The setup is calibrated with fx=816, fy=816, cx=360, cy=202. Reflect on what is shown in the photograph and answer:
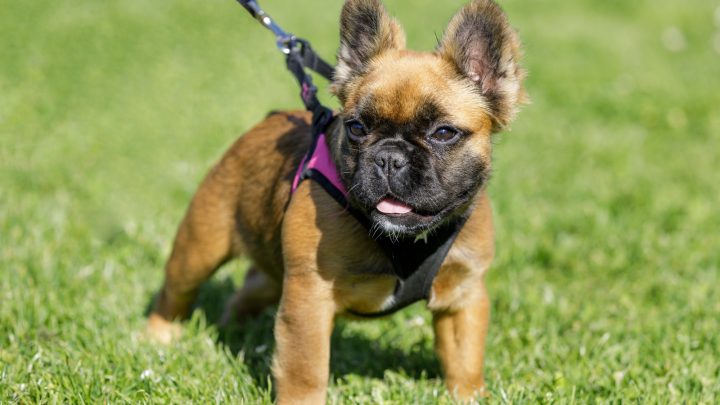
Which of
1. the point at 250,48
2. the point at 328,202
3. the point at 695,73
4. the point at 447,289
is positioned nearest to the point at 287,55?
the point at 328,202

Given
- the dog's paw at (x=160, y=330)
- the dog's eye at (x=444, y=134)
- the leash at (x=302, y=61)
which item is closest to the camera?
the dog's eye at (x=444, y=134)

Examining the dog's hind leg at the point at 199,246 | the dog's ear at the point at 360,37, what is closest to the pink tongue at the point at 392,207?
the dog's ear at the point at 360,37

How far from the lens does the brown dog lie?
11.9 ft

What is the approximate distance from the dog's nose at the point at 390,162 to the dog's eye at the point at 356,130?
21cm

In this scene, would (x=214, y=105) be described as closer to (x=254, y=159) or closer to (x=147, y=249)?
(x=147, y=249)

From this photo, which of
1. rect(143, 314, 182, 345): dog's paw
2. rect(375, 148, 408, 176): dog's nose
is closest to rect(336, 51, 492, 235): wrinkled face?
rect(375, 148, 408, 176): dog's nose

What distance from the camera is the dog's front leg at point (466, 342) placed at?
4.27m

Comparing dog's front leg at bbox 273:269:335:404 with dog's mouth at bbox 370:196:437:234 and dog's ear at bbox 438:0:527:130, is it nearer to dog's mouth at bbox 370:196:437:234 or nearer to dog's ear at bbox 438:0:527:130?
dog's mouth at bbox 370:196:437:234

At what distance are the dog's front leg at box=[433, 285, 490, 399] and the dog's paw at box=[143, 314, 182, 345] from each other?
69.4 inches

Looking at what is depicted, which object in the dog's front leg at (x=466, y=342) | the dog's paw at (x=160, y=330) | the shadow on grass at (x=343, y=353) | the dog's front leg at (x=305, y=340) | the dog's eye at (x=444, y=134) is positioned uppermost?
the dog's eye at (x=444, y=134)

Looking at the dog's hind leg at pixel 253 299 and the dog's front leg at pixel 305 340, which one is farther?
the dog's hind leg at pixel 253 299

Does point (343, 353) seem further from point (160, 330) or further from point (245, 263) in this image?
point (245, 263)

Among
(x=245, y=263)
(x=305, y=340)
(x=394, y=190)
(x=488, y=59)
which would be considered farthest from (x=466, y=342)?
(x=245, y=263)

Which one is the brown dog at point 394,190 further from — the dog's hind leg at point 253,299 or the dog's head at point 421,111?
the dog's hind leg at point 253,299
